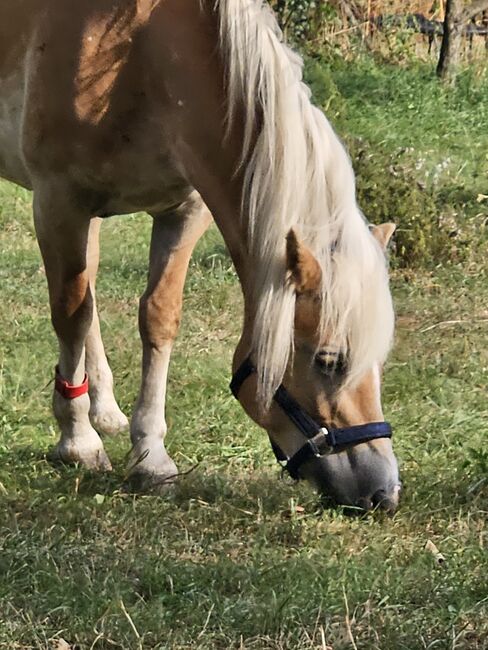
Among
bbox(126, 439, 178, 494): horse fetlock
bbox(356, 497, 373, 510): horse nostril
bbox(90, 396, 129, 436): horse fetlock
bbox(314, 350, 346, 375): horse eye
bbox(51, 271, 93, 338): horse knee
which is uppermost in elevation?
bbox(314, 350, 346, 375): horse eye

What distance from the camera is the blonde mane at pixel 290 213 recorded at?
266 cm

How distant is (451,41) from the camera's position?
9281mm

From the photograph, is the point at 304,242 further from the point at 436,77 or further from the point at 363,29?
the point at 363,29

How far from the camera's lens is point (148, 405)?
3.68 metres

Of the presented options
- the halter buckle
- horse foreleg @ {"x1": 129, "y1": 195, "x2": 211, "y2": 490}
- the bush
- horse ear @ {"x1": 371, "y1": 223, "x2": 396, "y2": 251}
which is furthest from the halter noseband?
the bush

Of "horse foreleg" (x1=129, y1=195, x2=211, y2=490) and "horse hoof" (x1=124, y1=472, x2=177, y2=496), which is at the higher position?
"horse foreleg" (x1=129, y1=195, x2=211, y2=490)

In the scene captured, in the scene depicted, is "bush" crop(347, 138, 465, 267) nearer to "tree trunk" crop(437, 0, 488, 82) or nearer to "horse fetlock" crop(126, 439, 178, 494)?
"horse fetlock" crop(126, 439, 178, 494)

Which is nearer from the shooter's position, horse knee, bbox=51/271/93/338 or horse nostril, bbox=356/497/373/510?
horse nostril, bbox=356/497/373/510

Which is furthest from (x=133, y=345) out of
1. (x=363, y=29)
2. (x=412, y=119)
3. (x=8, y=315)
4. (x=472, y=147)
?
(x=363, y=29)

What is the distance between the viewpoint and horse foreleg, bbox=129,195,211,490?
A: 3619mm

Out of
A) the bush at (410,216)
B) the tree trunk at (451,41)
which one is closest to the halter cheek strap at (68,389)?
the bush at (410,216)

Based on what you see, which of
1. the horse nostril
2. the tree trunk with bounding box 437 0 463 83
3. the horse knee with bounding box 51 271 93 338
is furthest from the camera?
the tree trunk with bounding box 437 0 463 83

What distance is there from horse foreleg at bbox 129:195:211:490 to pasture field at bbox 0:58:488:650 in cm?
16

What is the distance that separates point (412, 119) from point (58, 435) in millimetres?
5487
